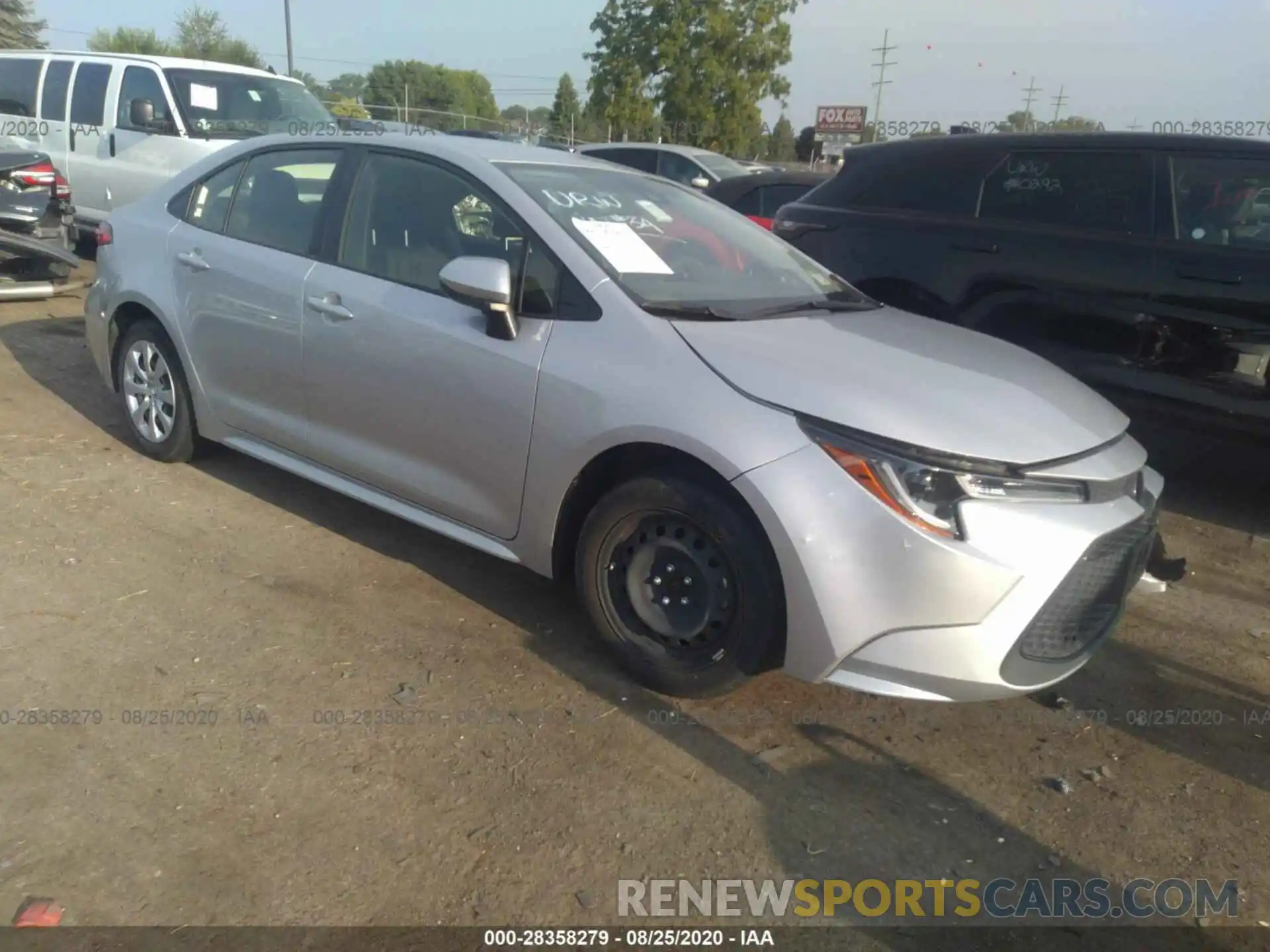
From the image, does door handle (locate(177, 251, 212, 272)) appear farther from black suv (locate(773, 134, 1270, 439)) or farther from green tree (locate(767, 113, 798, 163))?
green tree (locate(767, 113, 798, 163))

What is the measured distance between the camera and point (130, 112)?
371 inches

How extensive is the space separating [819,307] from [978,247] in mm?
2145

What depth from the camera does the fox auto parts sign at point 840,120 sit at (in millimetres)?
35594

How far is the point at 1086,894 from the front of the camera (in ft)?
8.46

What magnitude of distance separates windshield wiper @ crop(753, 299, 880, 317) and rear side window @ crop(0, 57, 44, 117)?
971cm

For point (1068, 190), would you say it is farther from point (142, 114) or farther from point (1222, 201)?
point (142, 114)

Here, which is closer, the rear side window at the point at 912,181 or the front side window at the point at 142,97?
the rear side window at the point at 912,181

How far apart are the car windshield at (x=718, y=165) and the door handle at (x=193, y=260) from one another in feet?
28.7

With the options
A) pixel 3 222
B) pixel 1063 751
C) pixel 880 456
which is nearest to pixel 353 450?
pixel 880 456

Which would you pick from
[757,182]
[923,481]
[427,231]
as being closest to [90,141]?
[757,182]

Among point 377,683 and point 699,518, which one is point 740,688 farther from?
point 377,683

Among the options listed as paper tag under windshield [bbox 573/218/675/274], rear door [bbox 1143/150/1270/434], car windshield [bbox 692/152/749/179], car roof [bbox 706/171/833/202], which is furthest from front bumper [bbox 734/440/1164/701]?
car windshield [bbox 692/152/749/179]

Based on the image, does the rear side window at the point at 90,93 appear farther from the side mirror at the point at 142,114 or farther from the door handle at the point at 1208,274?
the door handle at the point at 1208,274

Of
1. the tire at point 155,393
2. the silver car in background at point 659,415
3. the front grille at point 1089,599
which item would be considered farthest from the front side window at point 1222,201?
the tire at point 155,393
